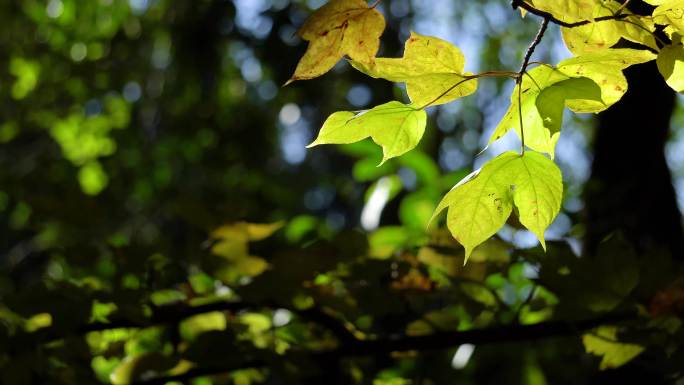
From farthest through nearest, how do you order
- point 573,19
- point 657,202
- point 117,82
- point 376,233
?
1. point 117,82
2. point 657,202
3. point 376,233
4. point 573,19

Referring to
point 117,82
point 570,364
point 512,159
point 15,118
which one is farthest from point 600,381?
point 15,118

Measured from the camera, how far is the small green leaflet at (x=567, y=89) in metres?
0.43

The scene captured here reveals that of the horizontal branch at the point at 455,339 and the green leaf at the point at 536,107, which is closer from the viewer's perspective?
the green leaf at the point at 536,107

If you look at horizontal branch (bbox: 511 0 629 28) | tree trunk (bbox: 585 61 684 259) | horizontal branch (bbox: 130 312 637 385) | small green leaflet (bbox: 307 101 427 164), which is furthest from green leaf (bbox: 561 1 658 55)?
tree trunk (bbox: 585 61 684 259)

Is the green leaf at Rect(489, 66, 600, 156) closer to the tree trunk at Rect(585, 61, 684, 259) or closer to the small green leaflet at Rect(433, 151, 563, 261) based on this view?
the small green leaflet at Rect(433, 151, 563, 261)

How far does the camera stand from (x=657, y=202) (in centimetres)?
112

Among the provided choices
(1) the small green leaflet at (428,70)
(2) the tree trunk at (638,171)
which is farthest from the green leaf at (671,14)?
(2) the tree trunk at (638,171)

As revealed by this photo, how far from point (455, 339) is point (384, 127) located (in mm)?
318

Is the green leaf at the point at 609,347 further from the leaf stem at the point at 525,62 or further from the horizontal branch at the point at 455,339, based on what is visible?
the leaf stem at the point at 525,62

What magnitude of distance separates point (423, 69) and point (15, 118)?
3.57 metres

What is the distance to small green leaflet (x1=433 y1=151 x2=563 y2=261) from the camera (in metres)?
0.47

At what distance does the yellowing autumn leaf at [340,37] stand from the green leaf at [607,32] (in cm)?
12

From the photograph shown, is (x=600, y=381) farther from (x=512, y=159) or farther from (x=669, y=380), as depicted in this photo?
(x=512, y=159)

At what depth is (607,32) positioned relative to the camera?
45 centimetres
